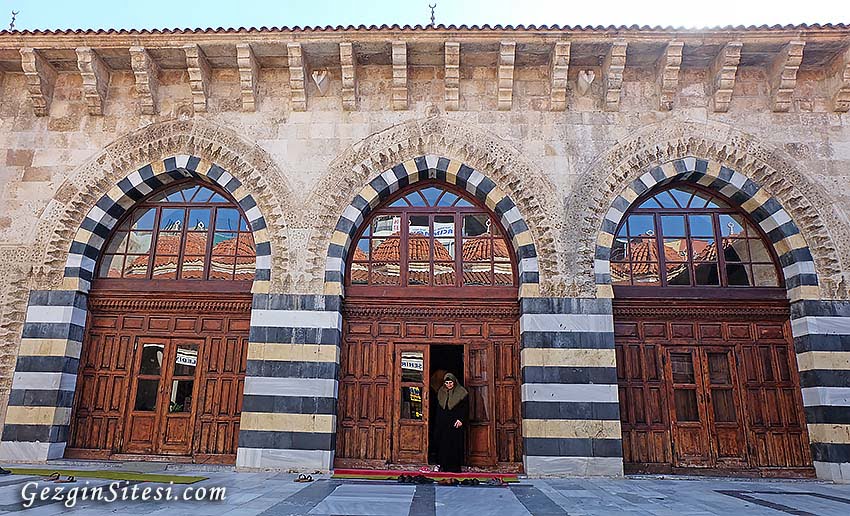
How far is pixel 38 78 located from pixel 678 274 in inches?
373

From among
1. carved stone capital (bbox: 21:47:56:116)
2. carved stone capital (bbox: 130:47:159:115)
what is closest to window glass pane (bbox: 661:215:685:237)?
carved stone capital (bbox: 130:47:159:115)

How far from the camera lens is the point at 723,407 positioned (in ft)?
24.3

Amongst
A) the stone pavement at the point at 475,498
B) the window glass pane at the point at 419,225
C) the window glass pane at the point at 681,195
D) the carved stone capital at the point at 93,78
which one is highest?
the carved stone capital at the point at 93,78

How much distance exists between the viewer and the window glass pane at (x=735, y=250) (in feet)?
26.0

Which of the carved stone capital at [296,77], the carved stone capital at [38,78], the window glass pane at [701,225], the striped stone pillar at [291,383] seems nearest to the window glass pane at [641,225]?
the window glass pane at [701,225]

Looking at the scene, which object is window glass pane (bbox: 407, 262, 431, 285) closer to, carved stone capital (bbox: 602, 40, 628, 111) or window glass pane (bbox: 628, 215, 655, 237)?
window glass pane (bbox: 628, 215, 655, 237)

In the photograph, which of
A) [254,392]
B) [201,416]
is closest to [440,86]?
[254,392]

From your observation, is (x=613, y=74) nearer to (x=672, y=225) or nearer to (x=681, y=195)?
(x=681, y=195)

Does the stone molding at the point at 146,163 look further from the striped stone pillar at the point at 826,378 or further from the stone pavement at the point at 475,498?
the striped stone pillar at the point at 826,378

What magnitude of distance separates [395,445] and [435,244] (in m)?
2.77

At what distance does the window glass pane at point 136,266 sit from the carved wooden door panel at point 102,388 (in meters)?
0.65

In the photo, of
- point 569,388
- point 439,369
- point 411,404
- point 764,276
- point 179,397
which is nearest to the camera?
point 569,388

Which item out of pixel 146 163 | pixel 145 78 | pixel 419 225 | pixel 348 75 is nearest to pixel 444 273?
pixel 419 225

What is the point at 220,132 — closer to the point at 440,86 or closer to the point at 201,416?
the point at 440,86
